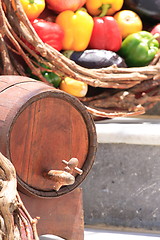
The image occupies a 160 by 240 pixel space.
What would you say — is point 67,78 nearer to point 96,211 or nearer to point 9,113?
point 96,211

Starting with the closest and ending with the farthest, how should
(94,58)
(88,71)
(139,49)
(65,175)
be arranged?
(65,175), (88,71), (94,58), (139,49)

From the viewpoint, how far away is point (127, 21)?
219cm

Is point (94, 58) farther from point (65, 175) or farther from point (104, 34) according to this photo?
point (65, 175)

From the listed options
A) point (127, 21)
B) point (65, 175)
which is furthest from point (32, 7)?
point (65, 175)

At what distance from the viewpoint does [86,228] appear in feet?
5.88

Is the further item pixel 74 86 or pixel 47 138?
pixel 74 86

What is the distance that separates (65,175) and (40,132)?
13 cm

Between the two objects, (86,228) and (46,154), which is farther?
(86,228)

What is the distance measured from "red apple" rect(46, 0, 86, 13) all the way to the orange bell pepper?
0.20 ft

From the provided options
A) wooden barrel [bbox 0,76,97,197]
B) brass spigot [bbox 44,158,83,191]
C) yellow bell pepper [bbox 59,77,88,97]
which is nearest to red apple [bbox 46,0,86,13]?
yellow bell pepper [bbox 59,77,88,97]

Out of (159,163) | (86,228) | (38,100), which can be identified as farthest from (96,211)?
(38,100)

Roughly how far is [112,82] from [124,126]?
17 centimetres

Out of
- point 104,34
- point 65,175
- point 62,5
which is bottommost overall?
point 65,175

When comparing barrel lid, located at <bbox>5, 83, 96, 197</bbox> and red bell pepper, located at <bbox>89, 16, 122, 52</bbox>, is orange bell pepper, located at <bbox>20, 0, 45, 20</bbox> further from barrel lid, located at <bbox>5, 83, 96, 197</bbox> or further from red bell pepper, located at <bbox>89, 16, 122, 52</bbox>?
barrel lid, located at <bbox>5, 83, 96, 197</bbox>
